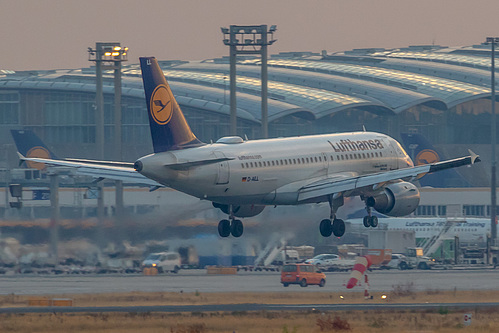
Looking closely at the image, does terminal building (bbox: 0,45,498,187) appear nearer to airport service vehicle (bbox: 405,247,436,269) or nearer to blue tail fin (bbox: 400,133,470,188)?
blue tail fin (bbox: 400,133,470,188)

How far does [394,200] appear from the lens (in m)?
74.0

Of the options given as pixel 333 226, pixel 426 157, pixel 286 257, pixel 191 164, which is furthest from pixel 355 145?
pixel 426 157

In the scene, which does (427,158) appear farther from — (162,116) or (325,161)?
(162,116)

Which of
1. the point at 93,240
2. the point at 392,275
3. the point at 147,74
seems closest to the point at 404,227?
the point at 392,275

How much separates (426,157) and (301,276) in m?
61.9

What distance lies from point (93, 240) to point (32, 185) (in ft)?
160

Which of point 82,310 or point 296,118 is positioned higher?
point 296,118

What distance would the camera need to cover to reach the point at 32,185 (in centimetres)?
14312

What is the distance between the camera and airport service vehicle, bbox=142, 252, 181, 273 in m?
113

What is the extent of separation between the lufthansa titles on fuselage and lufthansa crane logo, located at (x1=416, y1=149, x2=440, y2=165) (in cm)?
9201

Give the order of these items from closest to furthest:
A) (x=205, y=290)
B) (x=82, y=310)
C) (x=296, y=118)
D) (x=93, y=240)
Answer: (x=82, y=310), (x=93, y=240), (x=205, y=290), (x=296, y=118)

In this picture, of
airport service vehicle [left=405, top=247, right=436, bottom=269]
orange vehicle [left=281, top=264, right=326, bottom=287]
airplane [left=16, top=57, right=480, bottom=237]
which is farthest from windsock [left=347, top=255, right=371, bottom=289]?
airplane [left=16, top=57, right=480, bottom=237]

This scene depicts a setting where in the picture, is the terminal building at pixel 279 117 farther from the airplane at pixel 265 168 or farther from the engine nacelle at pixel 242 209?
the engine nacelle at pixel 242 209

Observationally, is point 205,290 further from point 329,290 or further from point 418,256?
point 418,256
